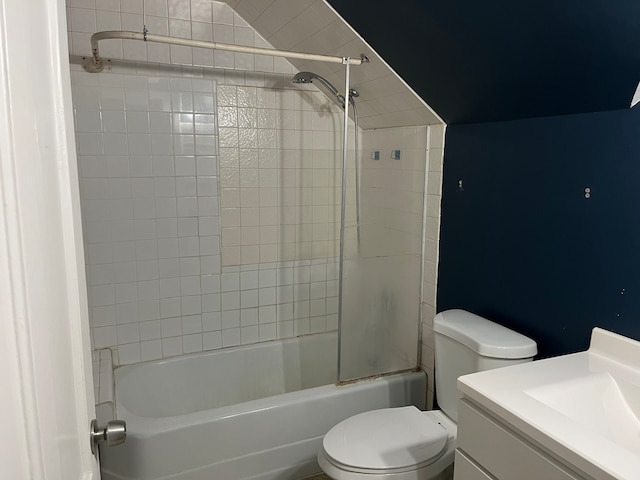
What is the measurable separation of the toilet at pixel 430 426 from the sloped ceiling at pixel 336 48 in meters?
0.99

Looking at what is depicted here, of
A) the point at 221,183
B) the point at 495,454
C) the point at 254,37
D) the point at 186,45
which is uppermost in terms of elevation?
the point at 254,37

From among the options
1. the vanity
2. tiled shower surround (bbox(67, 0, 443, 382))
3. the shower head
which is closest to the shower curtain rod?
tiled shower surround (bbox(67, 0, 443, 382))

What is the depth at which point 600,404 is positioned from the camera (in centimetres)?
129

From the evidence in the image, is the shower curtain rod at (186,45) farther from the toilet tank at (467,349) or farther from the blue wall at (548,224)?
the toilet tank at (467,349)

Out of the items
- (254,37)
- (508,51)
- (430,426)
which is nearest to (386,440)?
(430,426)

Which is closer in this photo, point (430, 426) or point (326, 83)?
point (430, 426)

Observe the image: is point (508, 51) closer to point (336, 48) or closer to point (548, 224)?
point (548, 224)

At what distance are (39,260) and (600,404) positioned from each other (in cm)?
137

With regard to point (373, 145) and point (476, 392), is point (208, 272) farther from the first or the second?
point (476, 392)

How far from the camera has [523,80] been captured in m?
1.58

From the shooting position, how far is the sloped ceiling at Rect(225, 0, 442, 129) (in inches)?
81.2

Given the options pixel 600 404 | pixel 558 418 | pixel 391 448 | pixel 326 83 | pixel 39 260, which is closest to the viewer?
pixel 39 260

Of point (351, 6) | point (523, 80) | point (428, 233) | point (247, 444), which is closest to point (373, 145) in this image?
point (428, 233)

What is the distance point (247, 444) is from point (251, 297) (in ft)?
2.96
